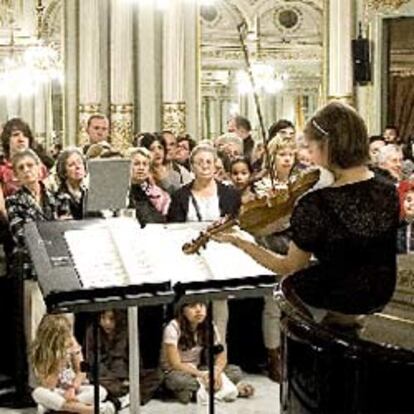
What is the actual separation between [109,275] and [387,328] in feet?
4.55

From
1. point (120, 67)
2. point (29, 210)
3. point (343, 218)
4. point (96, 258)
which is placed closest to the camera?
point (343, 218)

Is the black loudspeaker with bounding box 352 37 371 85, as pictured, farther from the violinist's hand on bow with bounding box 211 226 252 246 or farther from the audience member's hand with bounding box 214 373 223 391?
the violinist's hand on bow with bounding box 211 226 252 246

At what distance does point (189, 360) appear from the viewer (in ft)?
20.7

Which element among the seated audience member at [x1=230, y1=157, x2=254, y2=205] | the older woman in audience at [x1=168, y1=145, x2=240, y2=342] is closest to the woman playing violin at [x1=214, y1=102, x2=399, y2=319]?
the older woman in audience at [x1=168, y1=145, x2=240, y2=342]

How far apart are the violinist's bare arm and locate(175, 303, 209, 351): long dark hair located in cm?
207

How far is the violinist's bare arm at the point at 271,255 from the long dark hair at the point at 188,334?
2.07m

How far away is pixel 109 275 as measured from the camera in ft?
13.5

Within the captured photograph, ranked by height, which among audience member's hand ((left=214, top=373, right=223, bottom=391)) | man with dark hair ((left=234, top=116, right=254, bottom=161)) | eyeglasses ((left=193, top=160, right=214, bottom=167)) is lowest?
audience member's hand ((left=214, top=373, right=223, bottom=391))

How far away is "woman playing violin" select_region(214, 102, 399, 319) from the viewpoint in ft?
11.8

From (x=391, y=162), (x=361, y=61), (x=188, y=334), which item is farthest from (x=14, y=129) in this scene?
(x=361, y=61)

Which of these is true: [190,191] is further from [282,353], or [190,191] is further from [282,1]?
[282,1]

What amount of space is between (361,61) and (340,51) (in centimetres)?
37

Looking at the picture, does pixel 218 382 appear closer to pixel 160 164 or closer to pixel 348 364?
pixel 160 164

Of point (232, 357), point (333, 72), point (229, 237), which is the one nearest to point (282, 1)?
point (333, 72)
